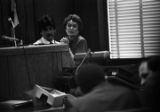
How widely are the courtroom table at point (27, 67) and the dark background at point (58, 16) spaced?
1693mm

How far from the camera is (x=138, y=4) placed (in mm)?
4520

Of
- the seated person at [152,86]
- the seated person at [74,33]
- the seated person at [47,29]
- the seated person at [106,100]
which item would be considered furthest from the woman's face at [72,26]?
the seated person at [106,100]

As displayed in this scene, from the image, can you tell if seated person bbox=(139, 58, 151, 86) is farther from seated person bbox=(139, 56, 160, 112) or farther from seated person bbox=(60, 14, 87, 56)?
seated person bbox=(60, 14, 87, 56)

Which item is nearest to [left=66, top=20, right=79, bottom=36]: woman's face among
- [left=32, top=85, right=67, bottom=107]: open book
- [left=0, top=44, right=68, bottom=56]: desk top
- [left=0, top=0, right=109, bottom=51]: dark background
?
[left=0, top=0, right=109, bottom=51]: dark background

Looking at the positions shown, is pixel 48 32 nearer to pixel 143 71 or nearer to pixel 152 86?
pixel 143 71

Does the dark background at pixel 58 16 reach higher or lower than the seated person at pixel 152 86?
higher

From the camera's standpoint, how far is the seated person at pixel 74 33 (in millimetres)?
3795

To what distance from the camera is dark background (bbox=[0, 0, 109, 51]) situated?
4.23 m

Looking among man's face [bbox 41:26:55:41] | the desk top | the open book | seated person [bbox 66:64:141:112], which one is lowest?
the open book

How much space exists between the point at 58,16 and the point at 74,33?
1.24m

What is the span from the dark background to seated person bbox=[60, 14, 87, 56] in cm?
82

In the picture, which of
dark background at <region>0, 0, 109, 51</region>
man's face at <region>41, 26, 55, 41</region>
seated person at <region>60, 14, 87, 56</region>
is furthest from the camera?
Answer: dark background at <region>0, 0, 109, 51</region>

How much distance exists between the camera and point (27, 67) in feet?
8.28

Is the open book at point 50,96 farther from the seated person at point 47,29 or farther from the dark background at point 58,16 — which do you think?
the dark background at point 58,16
